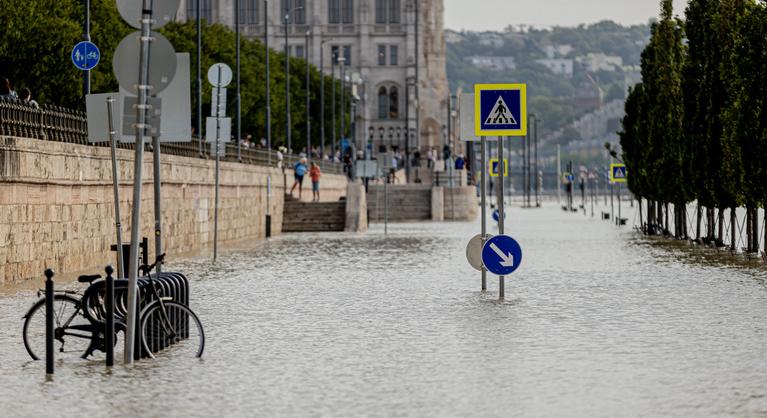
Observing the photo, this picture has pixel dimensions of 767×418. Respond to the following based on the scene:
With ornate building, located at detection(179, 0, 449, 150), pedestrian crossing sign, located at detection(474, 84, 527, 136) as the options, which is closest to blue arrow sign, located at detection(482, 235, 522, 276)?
pedestrian crossing sign, located at detection(474, 84, 527, 136)

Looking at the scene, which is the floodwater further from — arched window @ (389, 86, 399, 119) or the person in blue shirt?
arched window @ (389, 86, 399, 119)

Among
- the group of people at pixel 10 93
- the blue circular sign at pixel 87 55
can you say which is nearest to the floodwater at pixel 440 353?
the group of people at pixel 10 93

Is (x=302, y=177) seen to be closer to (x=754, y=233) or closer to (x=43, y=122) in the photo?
(x=754, y=233)

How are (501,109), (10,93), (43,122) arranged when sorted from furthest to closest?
(10,93) → (43,122) → (501,109)

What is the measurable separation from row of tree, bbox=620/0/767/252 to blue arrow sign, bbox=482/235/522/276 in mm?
13972

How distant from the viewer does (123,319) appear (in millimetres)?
14422

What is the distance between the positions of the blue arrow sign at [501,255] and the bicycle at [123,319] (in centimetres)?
655

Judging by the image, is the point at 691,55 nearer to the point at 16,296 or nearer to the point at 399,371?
the point at 16,296

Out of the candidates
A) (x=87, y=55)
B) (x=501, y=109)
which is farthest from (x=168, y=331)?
(x=87, y=55)

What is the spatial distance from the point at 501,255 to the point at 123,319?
7.81 m

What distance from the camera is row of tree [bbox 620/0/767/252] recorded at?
34.4m

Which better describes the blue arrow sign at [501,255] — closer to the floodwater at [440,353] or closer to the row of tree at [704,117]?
the floodwater at [440,353]

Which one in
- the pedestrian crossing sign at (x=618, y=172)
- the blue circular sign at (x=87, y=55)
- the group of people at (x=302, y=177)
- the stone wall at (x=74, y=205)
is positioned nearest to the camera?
the stone wall at (x=74, y=205)

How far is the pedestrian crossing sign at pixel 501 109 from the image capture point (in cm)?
2175
